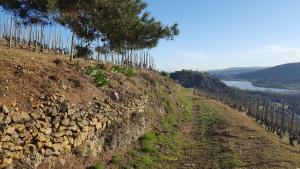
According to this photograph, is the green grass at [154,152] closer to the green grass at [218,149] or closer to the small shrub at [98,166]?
the small shrub at [98,166]

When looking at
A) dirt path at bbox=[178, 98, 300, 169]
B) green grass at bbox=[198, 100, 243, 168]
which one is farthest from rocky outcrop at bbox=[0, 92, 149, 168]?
green grass at bbox=[198, 100, 243, 168]

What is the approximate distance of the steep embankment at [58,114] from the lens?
38.3 feet

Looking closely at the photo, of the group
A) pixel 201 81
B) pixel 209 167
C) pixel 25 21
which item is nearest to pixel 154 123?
pixel 209 167

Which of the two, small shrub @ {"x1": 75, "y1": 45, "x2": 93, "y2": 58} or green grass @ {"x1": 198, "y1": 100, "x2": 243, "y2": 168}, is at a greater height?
small shrub @ {"x1": 75, "y1": 45, "x2": 93, "y2": 58}

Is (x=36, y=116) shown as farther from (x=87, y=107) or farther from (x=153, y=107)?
(x=153, y=107)

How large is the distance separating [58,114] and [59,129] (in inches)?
22.6

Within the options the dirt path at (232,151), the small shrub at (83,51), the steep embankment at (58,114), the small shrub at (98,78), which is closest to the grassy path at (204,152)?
the dirt path at (232,151)

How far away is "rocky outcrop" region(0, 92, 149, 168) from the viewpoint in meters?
11.4

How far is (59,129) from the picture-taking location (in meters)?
13.3

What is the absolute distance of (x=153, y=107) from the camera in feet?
90.8

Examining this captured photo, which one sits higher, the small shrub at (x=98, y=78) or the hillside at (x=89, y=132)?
the small shrub at (x=98, y=78)

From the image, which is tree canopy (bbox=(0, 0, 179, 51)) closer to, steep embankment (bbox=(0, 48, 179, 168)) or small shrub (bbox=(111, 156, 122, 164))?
steep embankment (bbox=(0, 48, 179, 168))

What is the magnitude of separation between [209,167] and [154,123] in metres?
7.74

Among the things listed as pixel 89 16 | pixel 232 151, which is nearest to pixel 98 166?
pixel 232 151
